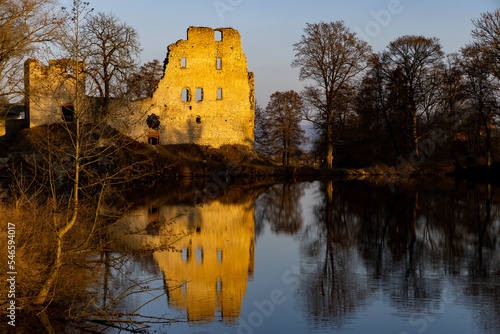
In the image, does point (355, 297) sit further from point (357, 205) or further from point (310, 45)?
point (310, 45)

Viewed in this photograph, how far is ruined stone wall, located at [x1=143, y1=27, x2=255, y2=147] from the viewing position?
43062 millimetres

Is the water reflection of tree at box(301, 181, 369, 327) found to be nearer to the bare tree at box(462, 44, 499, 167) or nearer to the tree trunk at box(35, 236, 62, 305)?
the tree trunk at box(35, 236, 62, 305)

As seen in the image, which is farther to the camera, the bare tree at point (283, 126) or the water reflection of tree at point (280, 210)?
the bare tree at point (283, 126)

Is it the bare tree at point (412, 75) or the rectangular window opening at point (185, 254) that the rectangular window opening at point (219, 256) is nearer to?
the rectangular window opening at point (185, 254)

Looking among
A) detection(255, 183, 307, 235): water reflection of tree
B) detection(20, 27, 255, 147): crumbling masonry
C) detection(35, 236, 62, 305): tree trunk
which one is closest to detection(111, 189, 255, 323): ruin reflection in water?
detection(255, 183, 307, 235): water reflection of tree

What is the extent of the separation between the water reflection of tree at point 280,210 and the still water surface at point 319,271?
0.11 meters

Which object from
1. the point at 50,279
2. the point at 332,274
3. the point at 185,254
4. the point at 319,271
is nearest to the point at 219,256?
the point at 185,254

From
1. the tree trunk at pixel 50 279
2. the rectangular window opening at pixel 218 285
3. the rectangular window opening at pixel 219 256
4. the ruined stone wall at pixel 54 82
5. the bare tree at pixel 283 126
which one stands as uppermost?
the bare tree at pixel 283 126

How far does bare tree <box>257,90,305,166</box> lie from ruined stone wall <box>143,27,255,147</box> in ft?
28.2

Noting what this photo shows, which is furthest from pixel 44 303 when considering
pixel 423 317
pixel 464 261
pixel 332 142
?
pixel 332 142

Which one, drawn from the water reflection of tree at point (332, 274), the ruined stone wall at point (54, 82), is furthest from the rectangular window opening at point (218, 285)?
the ruined stone wall at point (54, 82)

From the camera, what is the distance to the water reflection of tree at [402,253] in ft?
29.8

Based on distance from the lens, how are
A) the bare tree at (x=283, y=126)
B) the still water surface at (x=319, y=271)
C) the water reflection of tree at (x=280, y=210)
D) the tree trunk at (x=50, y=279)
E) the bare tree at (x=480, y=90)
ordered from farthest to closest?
the bare tree at (x=283, y=126), the bare tree at (x=480, y=90), the water reflection of tree at (x=280, y=210), the still water surface at (x=319, y=271), the tree trunk at (x=50, y=279)

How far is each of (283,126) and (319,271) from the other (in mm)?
42317
